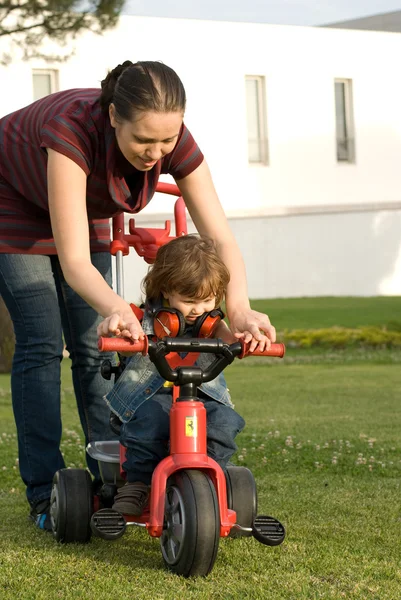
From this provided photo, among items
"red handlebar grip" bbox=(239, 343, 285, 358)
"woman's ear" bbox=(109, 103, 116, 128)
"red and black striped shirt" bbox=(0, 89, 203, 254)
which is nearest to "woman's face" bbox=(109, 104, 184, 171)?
"woman's ear" bbox=(109, 103, 116, 128)

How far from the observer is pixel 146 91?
10.6 ft

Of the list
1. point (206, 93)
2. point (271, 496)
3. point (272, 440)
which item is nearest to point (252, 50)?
point (206, 93)

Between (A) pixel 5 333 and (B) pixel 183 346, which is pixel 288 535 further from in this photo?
(A) pixel 5 333

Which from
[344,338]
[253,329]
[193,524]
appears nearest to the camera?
[193,524]

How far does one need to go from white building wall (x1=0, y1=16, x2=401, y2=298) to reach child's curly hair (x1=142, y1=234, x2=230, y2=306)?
788 inches

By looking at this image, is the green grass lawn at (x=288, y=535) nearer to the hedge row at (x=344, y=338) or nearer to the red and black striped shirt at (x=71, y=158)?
the red and black striped shirt at (x=71, y=158)

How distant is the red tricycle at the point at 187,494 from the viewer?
121 inches

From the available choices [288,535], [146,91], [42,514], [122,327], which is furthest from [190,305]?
[42,514]

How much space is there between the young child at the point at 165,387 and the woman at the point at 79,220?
14 cm

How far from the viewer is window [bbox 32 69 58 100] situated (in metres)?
Result: 23.5

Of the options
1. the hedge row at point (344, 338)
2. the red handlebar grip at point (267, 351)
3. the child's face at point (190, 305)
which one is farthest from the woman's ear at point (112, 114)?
the hedge row at point (344, 338)

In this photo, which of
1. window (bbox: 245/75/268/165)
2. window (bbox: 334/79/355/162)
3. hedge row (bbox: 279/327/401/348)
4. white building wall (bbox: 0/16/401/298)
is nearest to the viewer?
hedge row (bbox: 279/327/401/348)

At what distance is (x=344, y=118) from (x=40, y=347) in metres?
24.7

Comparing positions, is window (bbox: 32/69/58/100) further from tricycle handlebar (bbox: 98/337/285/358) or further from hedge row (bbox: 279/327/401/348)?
tricycle handlebar (bbox: 98/337/285/358)
